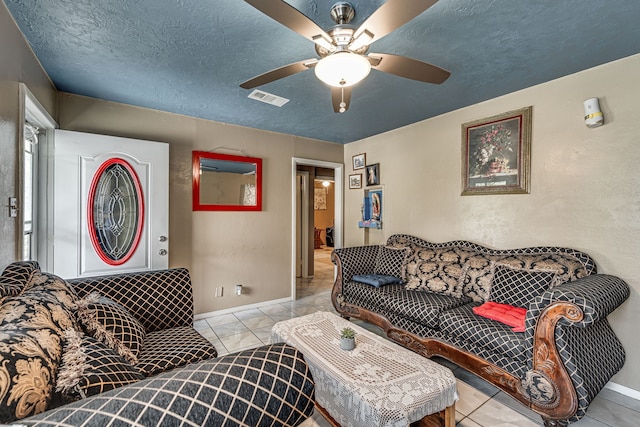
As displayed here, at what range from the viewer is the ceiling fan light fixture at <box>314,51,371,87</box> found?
1497 mm

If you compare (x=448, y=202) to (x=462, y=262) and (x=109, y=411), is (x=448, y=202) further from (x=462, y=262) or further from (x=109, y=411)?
(x=109, y=411)

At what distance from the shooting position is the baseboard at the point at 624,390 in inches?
81.1

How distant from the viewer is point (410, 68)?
1.71m

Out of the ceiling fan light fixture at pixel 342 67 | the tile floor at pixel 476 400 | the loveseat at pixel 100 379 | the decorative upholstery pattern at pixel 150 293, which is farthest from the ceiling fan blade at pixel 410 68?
the tile floor at pixel 476 400

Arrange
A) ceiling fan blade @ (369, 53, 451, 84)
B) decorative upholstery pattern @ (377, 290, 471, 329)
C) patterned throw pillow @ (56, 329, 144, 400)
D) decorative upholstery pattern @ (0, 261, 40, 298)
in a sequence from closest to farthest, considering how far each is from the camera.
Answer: patterned throw pillow @ (56, 329, 144, 400) → decorative upholstery pattern @ (0, 261, 40, 298) → ceiling fan blade @ (369, 53, 451, 84) → decorative upholstery pattern @ (377, 290, 471, 329)

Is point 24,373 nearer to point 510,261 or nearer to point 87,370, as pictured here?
point 87,370

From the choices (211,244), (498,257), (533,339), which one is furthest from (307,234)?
(533,339)

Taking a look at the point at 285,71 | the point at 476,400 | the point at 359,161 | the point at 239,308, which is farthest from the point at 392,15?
the point at 239,308

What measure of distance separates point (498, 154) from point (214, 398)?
10.2 ft

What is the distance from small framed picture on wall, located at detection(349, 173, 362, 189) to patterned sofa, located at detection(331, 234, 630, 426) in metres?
1.32

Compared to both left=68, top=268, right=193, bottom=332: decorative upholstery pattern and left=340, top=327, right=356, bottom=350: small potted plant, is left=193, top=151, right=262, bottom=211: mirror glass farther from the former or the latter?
left=340, top=327, right=356, bottom=350: small potted plant

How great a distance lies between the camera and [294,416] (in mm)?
854

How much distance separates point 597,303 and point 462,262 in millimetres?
1185

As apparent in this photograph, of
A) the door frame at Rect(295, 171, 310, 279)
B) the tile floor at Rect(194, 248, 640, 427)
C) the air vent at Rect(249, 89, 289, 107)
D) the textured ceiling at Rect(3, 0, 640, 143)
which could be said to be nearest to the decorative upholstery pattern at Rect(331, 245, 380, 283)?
the tile floor at Rect(194, 248, 640, 427)
